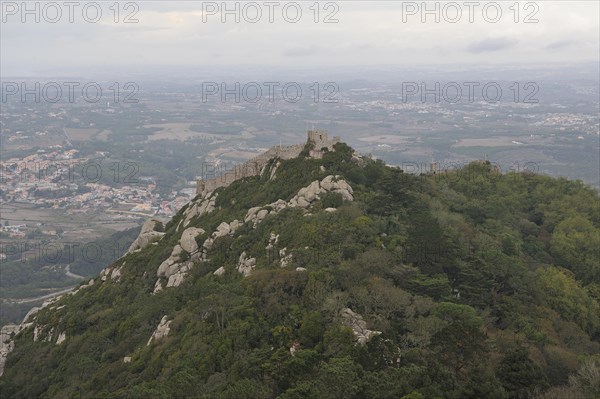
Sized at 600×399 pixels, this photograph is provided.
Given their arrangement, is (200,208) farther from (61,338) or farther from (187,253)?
(61,338)

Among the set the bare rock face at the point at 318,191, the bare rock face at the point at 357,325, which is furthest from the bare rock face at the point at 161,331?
the bare rock face at the point at 318,191

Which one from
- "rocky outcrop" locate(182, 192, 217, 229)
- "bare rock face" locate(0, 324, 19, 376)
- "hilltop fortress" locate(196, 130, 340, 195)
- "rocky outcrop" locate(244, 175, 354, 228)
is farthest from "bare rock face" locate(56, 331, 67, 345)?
"hilltop fortress" locate(196, 130, 340, 195)

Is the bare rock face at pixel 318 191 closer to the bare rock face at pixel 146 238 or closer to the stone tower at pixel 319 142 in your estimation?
the stone tower at pixel 319 142

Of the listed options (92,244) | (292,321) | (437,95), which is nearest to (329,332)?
(292,321)

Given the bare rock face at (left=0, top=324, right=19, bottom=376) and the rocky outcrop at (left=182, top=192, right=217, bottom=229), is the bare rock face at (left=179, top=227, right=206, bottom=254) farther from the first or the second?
the bare rock face at (left=0, top=324, right=19, bottom=376)

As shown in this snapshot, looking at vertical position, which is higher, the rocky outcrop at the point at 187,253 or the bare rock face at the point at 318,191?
the bare rock face at the point at 318,191

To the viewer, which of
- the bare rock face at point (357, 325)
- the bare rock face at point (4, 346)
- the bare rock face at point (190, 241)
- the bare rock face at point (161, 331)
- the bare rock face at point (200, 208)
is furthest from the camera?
the bare rock face at point (200, 208)
